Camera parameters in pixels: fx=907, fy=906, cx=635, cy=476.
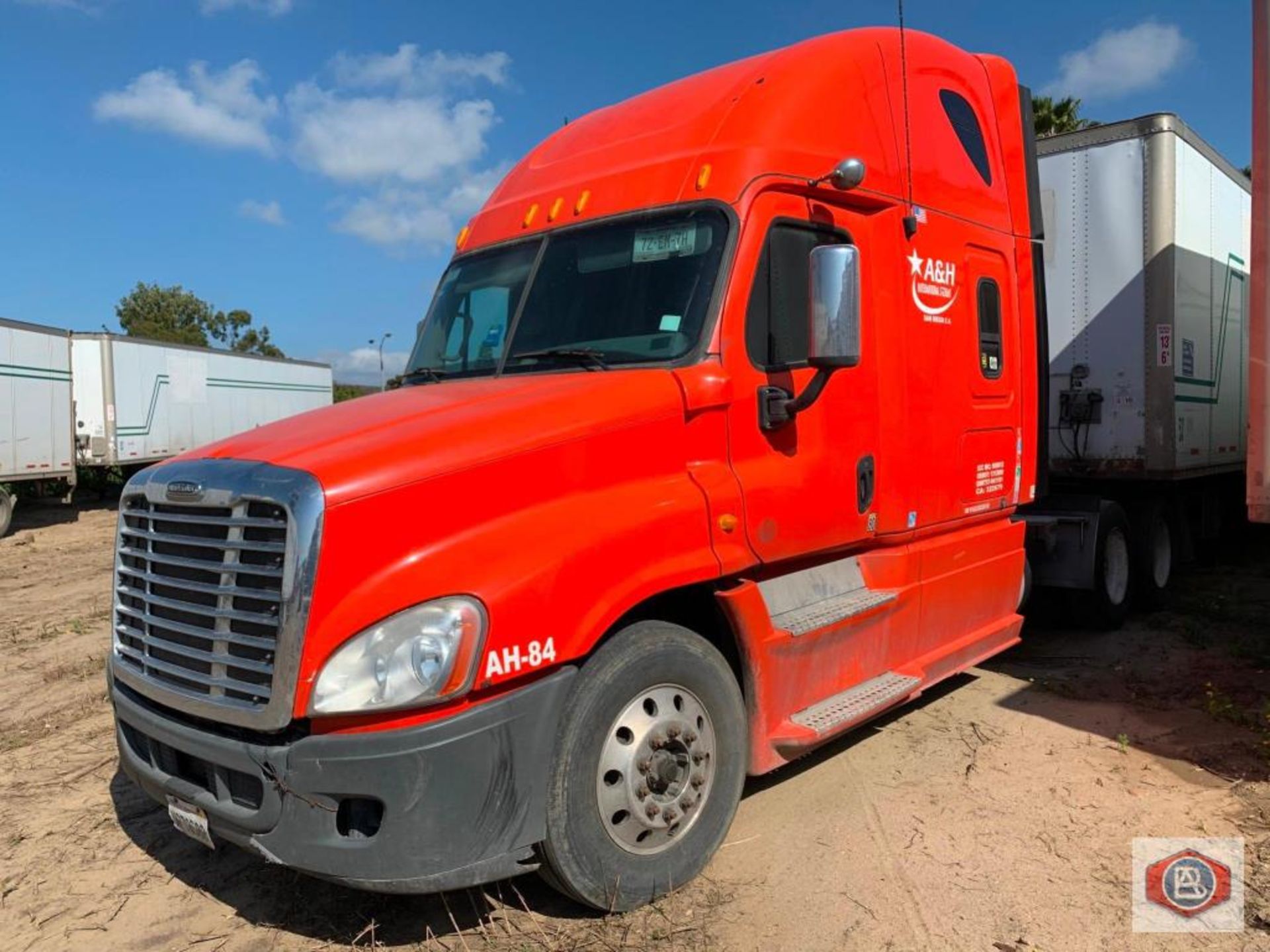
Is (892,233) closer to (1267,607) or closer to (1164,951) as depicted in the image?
(1164,951)

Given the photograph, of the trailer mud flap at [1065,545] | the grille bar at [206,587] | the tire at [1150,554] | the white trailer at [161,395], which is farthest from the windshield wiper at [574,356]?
the white trailer at [161,395]

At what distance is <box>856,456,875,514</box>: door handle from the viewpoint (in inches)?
172

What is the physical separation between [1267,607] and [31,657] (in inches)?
414

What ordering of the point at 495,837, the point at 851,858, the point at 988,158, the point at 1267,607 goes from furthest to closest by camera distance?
A: the point at 1267,607, the point at 988,158, the point at 851,858, the point at 495,837

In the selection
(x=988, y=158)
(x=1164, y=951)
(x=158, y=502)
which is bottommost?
(x=1164, y=951)

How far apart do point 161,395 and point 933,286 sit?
20159 mm

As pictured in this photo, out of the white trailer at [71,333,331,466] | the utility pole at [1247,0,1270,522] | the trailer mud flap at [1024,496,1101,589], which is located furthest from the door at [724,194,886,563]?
the white trailer at [71,333,331,466]

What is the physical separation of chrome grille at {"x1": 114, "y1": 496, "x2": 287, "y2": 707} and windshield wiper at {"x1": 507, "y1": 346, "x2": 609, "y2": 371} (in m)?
1.44

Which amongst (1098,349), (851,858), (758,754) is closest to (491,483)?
(758,754)

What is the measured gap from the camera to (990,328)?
549cm

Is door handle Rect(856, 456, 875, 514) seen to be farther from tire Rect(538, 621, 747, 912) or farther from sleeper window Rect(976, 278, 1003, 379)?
sleeper window Rect(976, 278, 1003, 379)

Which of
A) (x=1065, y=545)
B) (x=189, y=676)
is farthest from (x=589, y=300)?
(x=1065, y=545)

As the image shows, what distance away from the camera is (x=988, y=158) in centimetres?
565

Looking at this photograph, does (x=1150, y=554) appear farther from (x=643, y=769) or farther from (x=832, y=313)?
(x=643, y=769)
